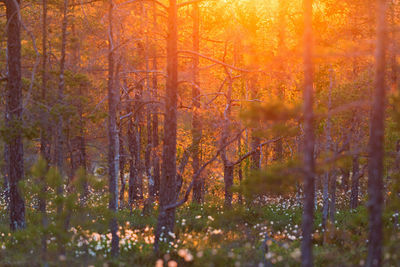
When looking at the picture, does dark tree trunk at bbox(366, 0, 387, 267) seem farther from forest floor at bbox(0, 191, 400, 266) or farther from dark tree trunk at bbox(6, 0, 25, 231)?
dark tree trunk at bbox(6, 0, 25, 231)

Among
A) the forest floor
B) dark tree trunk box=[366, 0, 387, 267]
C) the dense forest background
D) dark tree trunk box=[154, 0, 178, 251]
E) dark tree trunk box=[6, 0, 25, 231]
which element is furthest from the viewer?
dark tree trunk box=[6, 0, 25, 231]

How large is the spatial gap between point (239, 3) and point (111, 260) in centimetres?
1404

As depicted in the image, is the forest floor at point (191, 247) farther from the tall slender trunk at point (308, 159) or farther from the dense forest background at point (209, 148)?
the tall slender trunk at point (308, 159)

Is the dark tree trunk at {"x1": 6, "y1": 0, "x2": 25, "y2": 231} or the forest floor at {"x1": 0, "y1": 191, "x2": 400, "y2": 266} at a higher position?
the dark tree trunk at {"x1": 6, "y1": 0, "x2": 25, "y2": 231}

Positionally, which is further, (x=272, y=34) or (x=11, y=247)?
(x=272, y=34)

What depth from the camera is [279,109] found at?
6570 millimetres

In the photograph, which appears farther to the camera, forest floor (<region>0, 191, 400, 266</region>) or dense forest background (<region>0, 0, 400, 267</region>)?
forest floor (<region>0, 191, 400, 266</region>)

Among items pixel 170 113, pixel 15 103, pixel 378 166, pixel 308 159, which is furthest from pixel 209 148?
pixel 378 166

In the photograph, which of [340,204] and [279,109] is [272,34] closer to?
[340,204]

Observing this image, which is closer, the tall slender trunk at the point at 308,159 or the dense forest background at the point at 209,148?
the tall slender trunk at the point at 308,159

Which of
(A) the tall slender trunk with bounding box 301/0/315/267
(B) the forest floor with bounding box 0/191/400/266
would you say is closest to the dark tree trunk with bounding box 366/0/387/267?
(B) the forest floor with bounding box 0/191/400/266

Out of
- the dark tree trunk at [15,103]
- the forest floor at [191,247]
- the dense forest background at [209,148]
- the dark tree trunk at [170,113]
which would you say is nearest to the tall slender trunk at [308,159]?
the dense forest background at [209,148]

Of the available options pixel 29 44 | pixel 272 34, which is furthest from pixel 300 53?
pixel 29 44

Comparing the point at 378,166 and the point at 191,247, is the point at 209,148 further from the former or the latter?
the point at 378,166
